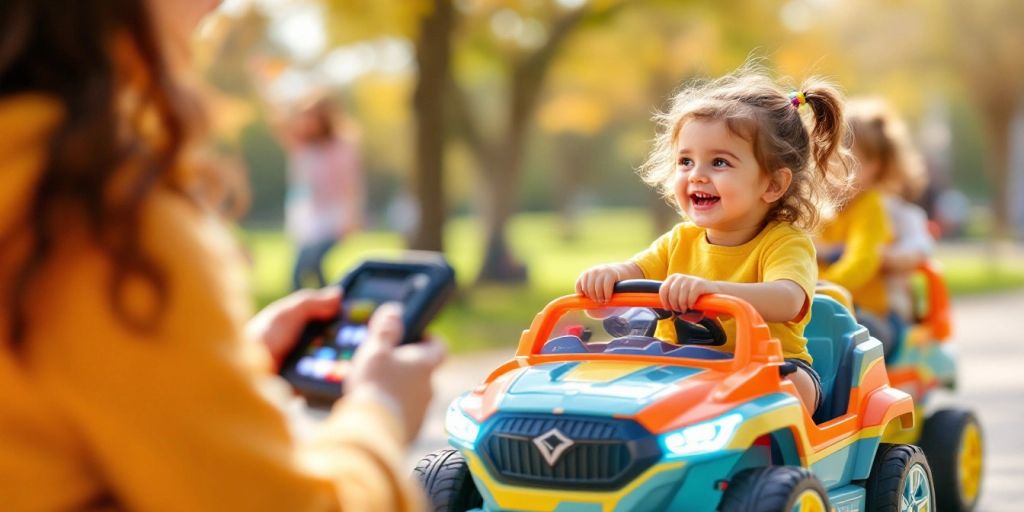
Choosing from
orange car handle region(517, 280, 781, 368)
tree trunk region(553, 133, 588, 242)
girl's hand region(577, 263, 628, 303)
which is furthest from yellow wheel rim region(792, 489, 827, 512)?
tree trunk region(553, 133, 588, 242)

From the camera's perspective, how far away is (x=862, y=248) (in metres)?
6.44

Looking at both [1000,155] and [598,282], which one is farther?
[1000,155]

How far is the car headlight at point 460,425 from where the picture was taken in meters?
3.49

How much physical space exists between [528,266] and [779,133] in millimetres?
17236

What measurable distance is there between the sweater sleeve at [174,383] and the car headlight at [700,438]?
177 centimetres

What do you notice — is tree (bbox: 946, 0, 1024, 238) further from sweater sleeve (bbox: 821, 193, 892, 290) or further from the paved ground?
sweater sleeve (bbox: 821, 193, 892, 290)

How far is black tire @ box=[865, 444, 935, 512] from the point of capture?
394 cm

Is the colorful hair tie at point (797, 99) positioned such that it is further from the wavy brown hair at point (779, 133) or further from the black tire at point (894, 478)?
the black tire at point (894, 478)

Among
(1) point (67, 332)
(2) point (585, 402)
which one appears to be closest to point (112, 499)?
(1) point (67, 332)

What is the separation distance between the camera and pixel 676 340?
13.1ft

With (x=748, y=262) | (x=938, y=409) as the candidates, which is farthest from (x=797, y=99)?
(x=938, y=409)

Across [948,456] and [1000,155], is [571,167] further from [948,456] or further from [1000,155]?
[948,456]

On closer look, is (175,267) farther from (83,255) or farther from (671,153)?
(671,153)

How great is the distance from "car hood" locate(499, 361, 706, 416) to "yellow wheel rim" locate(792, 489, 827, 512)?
402mm
